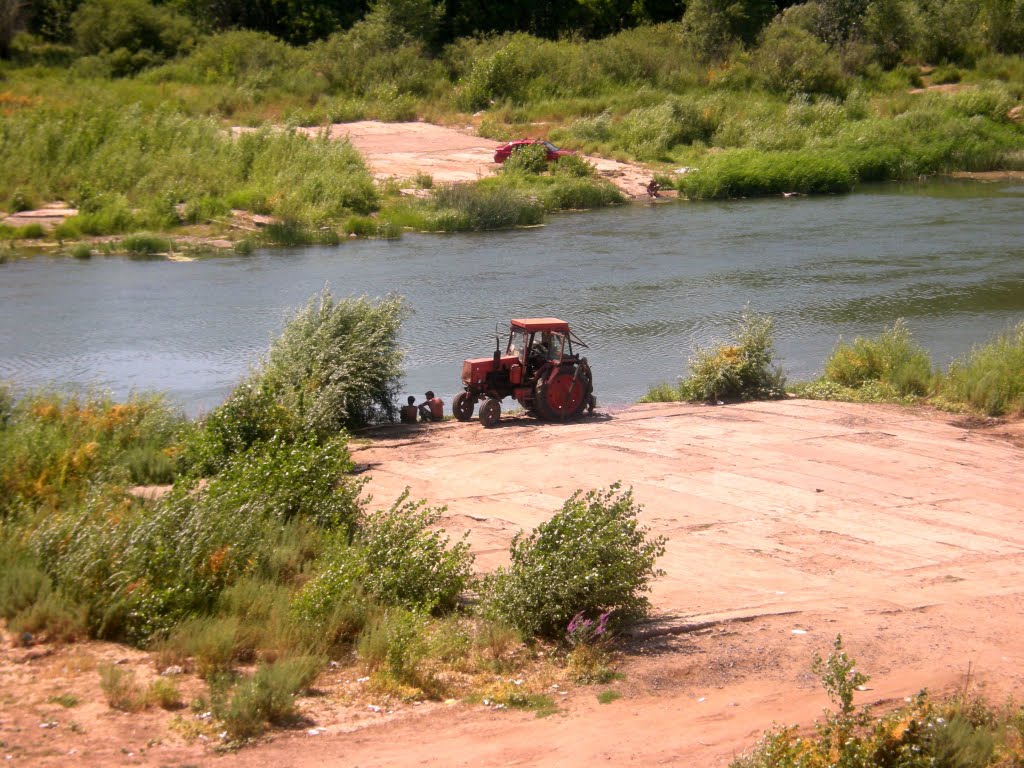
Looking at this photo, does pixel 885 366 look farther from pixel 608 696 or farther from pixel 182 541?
pixel 182 541

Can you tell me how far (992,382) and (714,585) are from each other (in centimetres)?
1031

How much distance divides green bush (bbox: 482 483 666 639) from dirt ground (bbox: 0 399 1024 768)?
1.21 feet

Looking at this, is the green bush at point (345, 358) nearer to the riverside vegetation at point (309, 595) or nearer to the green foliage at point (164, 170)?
the riverside vegetation at point (309, 595)

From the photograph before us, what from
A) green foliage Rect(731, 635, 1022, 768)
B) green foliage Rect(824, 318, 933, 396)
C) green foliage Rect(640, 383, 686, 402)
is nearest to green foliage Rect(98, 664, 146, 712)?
green foliage Rect(731, 635, 1022, 768)

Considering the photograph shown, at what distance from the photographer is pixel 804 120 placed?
2058 inches

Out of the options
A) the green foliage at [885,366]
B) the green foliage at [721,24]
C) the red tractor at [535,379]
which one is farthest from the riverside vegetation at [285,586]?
the green foliage at [721,24]

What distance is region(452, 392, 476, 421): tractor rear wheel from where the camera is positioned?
18.3 meters

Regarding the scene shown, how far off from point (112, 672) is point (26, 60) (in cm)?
5766

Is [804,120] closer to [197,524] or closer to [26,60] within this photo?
[26,60]

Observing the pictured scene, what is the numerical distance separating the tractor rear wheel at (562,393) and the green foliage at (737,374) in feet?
7.97

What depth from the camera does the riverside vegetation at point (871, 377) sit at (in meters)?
18.8

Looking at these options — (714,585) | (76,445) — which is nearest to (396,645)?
(714,585)

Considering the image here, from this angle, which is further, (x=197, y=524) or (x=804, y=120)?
(x=804, y=120)

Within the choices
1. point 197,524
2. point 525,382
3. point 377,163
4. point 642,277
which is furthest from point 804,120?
point 197,524
